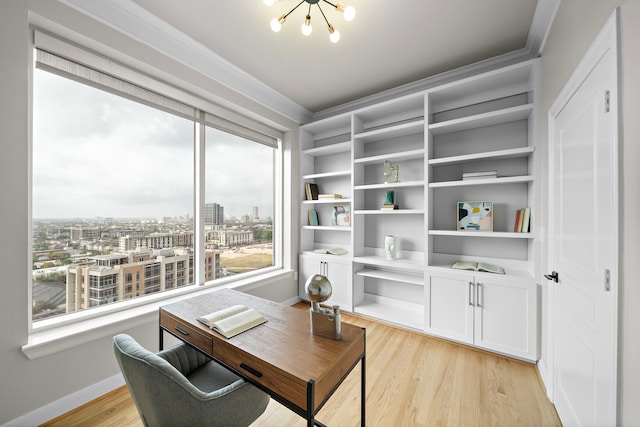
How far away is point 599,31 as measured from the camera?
1.08 m

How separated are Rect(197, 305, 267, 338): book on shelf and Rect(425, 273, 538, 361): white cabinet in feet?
6.24

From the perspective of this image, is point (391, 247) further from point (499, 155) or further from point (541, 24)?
point (541, 24)

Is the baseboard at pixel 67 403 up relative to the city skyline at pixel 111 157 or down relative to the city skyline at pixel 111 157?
down

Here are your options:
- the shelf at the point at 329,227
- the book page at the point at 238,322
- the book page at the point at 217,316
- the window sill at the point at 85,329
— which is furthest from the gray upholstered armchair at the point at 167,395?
the shelf at the point at 329,227

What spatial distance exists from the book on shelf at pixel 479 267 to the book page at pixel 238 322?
2019mm

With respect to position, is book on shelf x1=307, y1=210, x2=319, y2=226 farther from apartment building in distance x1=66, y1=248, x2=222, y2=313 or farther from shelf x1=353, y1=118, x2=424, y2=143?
apartment building in distance x1=66, y1=248, x2=222, y2=313

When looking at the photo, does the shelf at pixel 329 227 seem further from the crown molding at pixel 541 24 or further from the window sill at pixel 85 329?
the crown molding at pixel 541 24

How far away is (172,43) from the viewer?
215cm

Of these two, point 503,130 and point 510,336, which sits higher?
point 503,130

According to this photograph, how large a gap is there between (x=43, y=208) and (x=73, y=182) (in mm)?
245

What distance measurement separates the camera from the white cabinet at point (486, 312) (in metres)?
2.13

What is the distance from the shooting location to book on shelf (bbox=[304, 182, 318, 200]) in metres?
3.65

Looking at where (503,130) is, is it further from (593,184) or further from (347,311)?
(347,311)

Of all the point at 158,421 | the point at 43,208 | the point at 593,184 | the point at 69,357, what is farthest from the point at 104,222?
the point at 593,184
